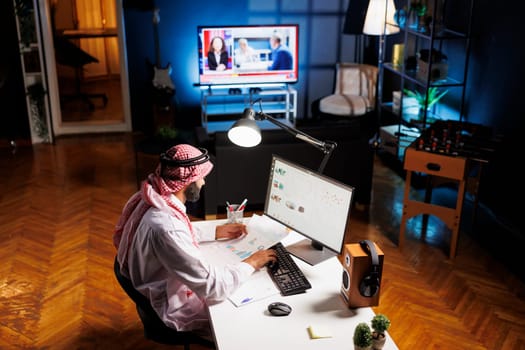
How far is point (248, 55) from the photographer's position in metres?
7.22

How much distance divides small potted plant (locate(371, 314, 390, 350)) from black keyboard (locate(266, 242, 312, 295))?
506 millimetres

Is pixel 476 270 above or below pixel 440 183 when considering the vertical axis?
below

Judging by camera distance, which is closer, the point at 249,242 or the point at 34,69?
the point at 249,242

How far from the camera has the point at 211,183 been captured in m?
5.16

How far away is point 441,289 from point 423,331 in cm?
56

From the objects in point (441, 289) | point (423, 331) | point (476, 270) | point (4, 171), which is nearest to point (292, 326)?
point (423, 331)

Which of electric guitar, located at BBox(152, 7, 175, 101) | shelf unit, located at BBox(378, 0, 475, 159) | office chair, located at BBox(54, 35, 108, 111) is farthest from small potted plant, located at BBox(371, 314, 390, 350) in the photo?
office chair, located at BBox(54, 35, 108, 111)

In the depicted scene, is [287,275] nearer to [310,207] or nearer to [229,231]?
[310,207]

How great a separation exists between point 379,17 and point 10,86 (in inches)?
165

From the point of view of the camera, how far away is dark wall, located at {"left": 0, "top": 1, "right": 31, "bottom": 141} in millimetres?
6711

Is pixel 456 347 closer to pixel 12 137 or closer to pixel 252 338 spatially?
pixel 252 338

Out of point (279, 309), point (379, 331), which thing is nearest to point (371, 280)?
point (379, 331)

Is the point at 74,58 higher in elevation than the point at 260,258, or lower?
higher

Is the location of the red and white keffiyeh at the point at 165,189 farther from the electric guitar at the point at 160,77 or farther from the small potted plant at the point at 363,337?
the electric guitar at the point at 160,77
